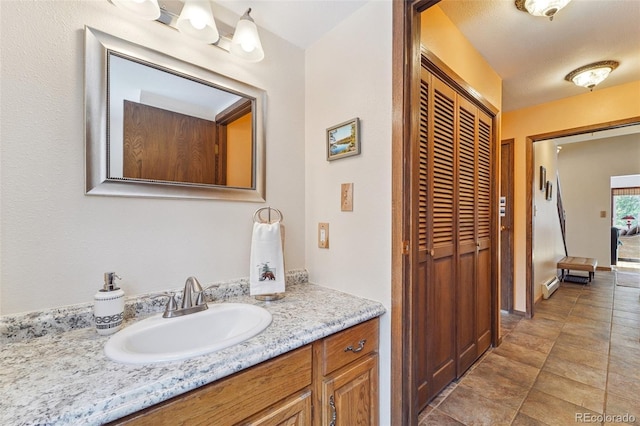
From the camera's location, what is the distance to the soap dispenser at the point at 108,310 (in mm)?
866

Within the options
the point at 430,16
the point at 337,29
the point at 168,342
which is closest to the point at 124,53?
the point at 337,29

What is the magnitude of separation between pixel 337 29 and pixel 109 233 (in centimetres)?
145

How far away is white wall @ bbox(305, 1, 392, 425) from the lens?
119cm

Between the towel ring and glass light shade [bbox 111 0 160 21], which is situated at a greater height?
glass light shade [bbox 111 0 160 21]

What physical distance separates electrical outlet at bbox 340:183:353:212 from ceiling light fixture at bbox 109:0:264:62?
0.77 metres

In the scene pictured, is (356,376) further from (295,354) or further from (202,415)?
(202,415)

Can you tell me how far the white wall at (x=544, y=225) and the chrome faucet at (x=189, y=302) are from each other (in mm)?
3560

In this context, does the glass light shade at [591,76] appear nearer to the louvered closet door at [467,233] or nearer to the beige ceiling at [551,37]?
the beige ceiling at [551,37]

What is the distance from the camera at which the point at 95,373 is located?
656 millimetres

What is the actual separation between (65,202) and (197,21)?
0.87 m

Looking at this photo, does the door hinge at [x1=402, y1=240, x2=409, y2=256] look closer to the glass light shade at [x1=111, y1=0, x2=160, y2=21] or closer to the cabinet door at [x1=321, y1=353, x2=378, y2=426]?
the cabinet door at [x1=321, y1=353, x2=378, y2=426]

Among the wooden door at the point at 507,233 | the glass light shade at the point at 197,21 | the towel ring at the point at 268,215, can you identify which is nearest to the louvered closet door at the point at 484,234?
the wooden door at the point at 507,233

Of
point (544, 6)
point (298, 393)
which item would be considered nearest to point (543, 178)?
point (544, 6)

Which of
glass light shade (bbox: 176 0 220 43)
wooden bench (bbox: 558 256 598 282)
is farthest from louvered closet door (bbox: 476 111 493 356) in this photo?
wooden bench (bbox: 558 256 598 282)
